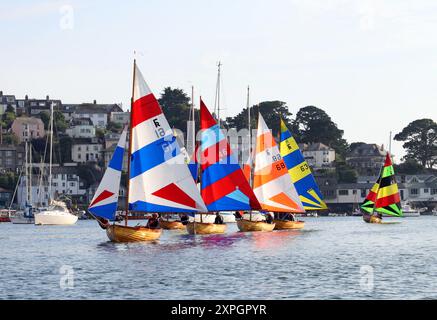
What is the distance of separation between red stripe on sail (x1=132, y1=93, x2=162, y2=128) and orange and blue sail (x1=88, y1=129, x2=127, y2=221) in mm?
1542

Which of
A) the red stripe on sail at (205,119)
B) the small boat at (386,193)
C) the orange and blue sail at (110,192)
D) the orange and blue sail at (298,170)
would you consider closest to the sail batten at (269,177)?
the orange and blue sail at (298,170)

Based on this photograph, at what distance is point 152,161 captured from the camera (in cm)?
6309

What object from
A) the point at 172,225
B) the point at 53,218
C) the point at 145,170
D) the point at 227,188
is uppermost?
the point at 145,170

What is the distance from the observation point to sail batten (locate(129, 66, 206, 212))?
62.5 m

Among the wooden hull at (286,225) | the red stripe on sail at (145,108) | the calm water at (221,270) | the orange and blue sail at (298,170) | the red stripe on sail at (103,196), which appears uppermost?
the red stripe on sail at (145,108)

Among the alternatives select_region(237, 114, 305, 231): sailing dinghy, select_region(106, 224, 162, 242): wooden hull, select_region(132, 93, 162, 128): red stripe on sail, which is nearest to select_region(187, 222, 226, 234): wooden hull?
select_region(237, 114, 305, 231): sailing dinghy

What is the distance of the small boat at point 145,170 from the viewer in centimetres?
6253

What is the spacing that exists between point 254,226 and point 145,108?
86.6ft

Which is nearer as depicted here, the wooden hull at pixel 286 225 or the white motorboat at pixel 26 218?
the wooden hull at pixel 286 225

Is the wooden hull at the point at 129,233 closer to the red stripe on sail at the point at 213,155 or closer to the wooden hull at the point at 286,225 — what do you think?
the red stripe on sail at the point at 213,155

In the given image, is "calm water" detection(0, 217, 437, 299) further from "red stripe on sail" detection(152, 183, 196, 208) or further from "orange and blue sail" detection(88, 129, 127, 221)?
"red stripe on sail" detection(152, 183, 196, 208)

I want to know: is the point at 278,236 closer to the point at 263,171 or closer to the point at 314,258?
the point at 263,171

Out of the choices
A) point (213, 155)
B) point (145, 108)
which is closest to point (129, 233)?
point (145, 108)

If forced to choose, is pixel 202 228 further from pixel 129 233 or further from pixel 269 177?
pixel 129 233
